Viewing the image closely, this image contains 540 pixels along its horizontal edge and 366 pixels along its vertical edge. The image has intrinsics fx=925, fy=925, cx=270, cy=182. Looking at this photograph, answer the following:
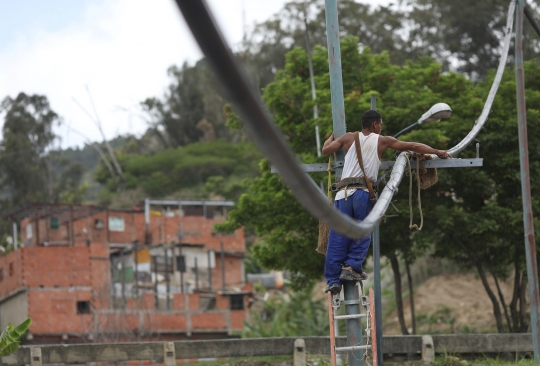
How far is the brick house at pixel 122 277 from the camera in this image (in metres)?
44.2

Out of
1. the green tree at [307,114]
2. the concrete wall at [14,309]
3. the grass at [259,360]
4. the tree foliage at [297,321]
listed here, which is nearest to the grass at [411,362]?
the grass at [259,360]

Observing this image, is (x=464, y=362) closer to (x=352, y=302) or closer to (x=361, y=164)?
(x=352, y=302)

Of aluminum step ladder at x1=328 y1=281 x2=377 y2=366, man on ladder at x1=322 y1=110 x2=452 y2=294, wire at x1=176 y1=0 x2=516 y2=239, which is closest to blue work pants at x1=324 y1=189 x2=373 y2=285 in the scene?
man on ladder at x1=322 y1=110 x2=452 y2=294

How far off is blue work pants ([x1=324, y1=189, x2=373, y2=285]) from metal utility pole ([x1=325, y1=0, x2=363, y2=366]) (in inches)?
7.1

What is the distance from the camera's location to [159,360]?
12930mm

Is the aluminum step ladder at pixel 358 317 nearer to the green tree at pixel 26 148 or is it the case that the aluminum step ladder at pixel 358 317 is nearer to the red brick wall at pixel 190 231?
the red brick wall at pixel 190 231

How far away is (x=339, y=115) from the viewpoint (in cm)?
890

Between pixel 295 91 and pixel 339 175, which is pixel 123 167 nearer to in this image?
pixel 295 91

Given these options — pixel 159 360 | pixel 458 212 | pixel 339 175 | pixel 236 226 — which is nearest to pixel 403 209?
pixel 458 212

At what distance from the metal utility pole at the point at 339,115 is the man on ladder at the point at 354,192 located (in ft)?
0.53

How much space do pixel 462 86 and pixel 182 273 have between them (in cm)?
2930

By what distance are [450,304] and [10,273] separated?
22.3m

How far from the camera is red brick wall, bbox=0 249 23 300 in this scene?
45.6 meters

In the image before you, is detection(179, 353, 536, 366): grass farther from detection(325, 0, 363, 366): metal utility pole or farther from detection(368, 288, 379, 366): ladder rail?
detection(368, 288, 379, 366): ladder rail
